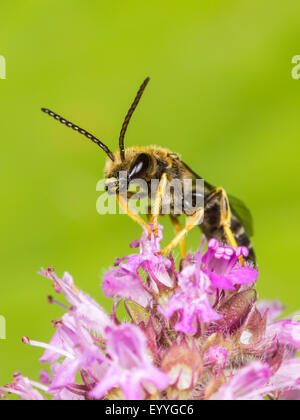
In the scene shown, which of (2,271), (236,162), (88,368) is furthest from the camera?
(236,162)

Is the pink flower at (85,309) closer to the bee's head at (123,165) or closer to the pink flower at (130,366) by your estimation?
the pink flower at (130,366)

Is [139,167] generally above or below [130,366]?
above

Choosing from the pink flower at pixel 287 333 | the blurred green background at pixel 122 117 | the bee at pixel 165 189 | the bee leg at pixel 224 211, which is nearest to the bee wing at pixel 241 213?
the bee at pixel 165 189

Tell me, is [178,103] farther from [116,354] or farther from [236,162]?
[116,354]

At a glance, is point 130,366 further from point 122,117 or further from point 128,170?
point 122,117

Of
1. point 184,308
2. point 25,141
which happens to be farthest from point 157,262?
point 25,141

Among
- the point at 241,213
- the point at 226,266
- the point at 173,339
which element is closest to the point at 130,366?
the point at 173,339

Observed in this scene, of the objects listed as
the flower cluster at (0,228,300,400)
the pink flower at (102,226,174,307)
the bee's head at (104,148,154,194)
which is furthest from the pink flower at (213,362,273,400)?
the bee's head at (104,148,154,194)
